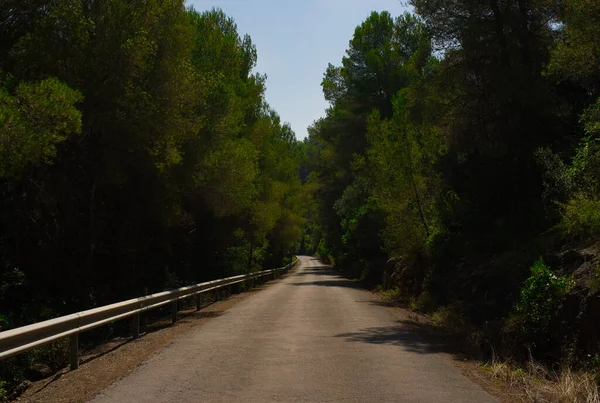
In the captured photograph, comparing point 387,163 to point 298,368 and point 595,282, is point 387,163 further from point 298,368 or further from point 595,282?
point 298,368

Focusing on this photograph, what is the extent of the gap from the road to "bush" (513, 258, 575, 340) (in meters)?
1.82

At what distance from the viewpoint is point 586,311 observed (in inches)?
352

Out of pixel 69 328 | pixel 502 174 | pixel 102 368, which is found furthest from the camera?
pixel 502 174

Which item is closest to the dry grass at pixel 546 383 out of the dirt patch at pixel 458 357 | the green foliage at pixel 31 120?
the dirt patch at pixel 458 357

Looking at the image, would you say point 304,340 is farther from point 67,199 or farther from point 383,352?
point 67,199

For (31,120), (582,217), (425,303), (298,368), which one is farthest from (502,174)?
(31,120)

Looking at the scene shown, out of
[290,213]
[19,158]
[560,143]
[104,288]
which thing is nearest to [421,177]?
[560,143]

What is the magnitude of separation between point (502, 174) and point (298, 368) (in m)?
13.6

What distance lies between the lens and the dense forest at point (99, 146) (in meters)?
13.6

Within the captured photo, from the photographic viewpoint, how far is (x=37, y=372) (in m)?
9.93

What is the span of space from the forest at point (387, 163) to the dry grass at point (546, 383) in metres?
0.58

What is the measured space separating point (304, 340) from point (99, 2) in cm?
1176

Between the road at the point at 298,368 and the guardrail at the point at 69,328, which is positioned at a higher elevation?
the guardrail at the point at 69,328

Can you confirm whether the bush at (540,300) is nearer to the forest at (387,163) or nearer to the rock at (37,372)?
the forest at (387,163)
